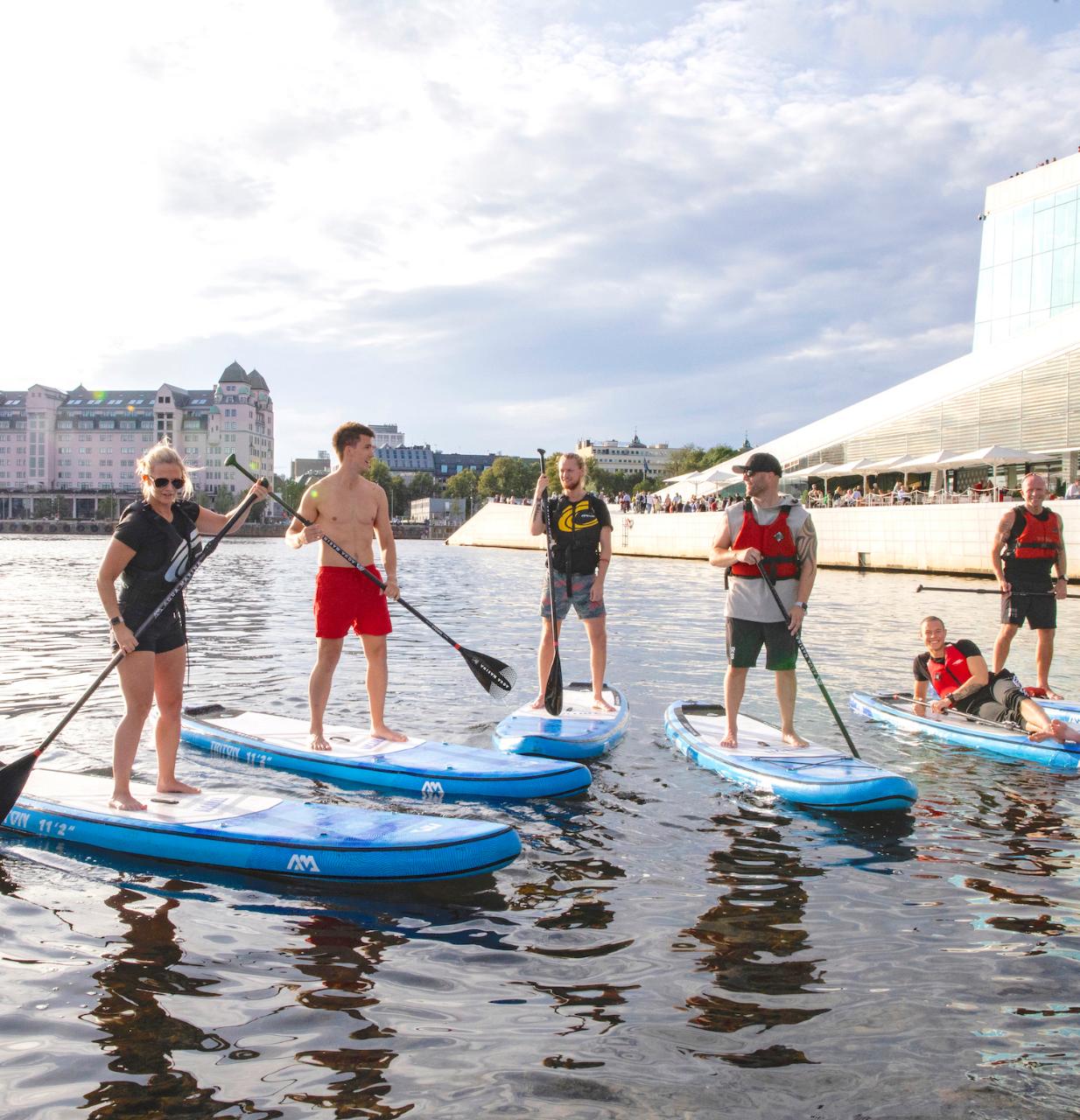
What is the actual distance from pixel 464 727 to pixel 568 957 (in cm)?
513

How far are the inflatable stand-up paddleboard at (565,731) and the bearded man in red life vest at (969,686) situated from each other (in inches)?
113

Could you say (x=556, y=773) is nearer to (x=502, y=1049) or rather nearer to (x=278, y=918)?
(x=278, y=918)

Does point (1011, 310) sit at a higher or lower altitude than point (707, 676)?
higher

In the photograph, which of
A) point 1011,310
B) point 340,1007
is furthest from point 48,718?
point 1011,310

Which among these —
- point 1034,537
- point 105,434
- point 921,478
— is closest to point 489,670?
point 1034,537

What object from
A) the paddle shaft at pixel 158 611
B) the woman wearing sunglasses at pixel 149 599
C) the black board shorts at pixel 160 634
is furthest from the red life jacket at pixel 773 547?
the black board shorts at pixel 160 634

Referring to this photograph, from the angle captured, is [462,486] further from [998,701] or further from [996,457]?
[998,701]

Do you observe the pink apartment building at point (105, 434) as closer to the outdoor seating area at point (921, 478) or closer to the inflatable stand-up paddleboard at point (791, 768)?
the outdoor seating area at point (921, 478)

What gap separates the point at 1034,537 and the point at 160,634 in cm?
842

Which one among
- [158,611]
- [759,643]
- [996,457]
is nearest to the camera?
[158,611]

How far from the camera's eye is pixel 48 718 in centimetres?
941

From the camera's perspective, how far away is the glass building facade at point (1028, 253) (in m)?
55.5

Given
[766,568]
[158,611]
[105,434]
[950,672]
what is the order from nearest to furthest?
[158,611]
[766,568]
[950,672]
[105,434]

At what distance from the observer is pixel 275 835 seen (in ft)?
17.6
